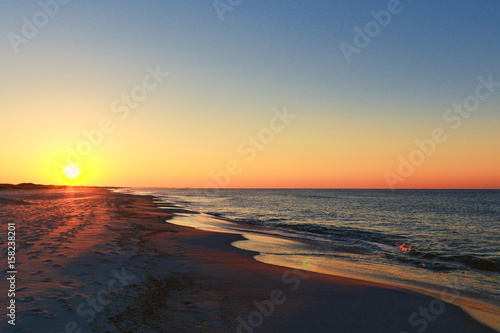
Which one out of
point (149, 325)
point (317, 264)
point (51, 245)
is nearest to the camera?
point (149, 325)

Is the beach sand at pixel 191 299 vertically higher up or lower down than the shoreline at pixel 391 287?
higher up

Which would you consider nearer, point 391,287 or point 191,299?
point 191,299

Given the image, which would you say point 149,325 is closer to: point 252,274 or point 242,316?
point 242,316

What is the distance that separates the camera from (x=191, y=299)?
23.5 ft

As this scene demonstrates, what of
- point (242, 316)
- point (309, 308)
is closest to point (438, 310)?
point (309, 308)

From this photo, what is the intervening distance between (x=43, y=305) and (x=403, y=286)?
393 inches

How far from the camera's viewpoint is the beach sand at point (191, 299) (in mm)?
5621

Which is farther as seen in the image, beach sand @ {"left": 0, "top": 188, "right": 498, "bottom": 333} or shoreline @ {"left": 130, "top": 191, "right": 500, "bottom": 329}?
shoreline @ {"left": 130, "top": 191, "right": 500, "bottom": 329}

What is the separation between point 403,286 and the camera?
1001 centimetres

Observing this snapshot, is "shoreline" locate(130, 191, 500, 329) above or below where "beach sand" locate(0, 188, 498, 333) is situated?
below

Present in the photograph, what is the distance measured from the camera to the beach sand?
5621mm

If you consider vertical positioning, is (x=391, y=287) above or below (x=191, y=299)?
below

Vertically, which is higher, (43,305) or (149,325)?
(43,305)

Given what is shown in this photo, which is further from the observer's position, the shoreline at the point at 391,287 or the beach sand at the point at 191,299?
the shoreline at the point at 391,287
